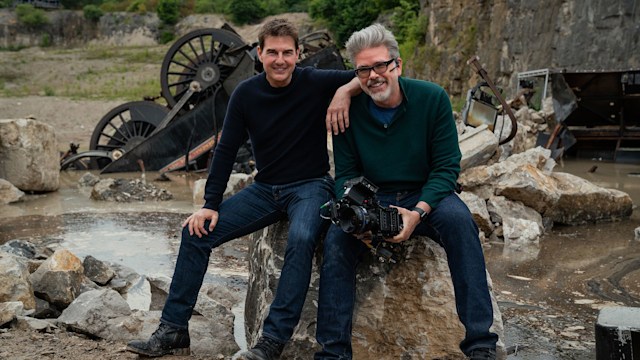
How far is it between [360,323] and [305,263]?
0.54 metres

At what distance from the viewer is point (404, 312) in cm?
369

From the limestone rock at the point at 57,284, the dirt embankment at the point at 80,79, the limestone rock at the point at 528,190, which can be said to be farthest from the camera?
the dirt embankment at the point at 80,79

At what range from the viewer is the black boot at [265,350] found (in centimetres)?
322

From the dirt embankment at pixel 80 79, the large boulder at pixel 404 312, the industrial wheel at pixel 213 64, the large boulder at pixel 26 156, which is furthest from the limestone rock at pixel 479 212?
the dirt embankment at pixel 80 79

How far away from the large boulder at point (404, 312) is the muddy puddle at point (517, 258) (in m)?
0.77

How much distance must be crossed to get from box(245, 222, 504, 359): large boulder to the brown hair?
1.07 meters

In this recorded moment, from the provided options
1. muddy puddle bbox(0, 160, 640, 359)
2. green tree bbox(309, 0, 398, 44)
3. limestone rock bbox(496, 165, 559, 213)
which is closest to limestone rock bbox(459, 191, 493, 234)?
muddy puddle bbox(0, 160, 640, 359)

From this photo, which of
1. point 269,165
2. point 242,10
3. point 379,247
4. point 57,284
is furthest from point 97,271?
point 242,10

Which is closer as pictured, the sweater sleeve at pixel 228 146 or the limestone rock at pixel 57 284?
the sweater sleeve at pixel 228 146

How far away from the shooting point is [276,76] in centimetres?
365

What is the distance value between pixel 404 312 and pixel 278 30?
1469mm

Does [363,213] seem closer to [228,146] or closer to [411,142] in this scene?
[411,142]

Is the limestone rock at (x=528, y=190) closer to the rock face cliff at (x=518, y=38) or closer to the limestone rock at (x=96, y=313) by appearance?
the limestone rock at (x=96, y=313)

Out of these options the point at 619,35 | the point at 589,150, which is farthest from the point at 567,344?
the point at 619,35
